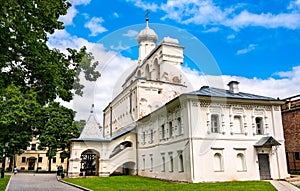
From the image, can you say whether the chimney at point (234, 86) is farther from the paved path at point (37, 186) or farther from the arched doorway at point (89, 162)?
the arched doorway at point (89, 162)

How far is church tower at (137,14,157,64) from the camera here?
40.4 m

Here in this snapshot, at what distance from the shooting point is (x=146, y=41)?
41.2 metres

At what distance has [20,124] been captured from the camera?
38.0 m

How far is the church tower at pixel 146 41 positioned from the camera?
4044 cm

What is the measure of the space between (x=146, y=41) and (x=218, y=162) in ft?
84.0

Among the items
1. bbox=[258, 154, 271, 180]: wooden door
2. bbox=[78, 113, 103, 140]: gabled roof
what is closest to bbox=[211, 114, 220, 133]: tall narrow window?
bbox=[258, 154, 271, 180]: wooden door

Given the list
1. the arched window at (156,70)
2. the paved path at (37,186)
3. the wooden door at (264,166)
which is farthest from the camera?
the arched window at (156,70)

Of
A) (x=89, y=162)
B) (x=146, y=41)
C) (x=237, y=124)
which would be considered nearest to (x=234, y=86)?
(x=237, y=124)

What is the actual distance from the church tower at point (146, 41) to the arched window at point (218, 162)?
921 inches

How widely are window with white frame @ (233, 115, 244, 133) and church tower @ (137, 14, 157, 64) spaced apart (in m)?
21.9

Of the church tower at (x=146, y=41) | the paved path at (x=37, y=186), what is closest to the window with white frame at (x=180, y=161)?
the paved path at (x=37, y=186)

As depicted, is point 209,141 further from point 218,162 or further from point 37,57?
point 37,57

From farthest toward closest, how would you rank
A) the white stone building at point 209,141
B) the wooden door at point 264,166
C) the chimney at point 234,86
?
the chimney at point 234,86 → the wooden door at point 264,166 → the white stone building at point 209,141

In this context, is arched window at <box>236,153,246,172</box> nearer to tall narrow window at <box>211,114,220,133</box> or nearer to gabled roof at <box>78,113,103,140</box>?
tall narrow window at <box>211,114,220,133</box>
